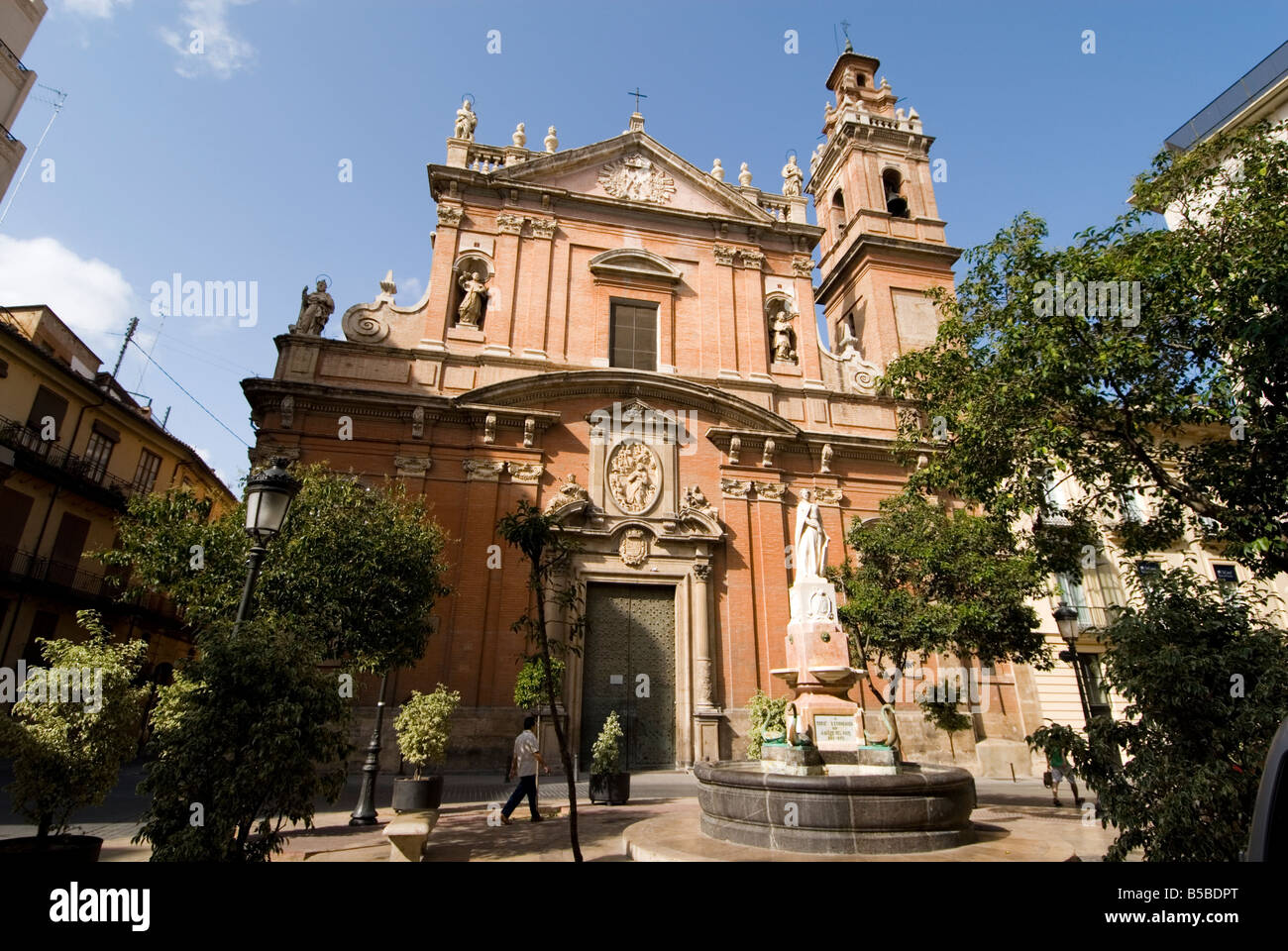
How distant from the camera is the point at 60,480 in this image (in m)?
18.9

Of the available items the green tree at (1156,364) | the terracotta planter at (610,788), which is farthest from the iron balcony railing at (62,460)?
the green tree at (1156,364)

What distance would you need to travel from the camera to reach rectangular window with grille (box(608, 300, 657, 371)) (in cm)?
1970

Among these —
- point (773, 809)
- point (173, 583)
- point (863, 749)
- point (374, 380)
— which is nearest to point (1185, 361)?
point (863, 749)

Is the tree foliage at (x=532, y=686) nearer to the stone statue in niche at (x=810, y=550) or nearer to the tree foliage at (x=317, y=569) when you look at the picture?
the tree foliage at (x=317, y=569)

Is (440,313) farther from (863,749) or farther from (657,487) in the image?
(863,749)

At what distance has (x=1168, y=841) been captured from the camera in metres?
4.33

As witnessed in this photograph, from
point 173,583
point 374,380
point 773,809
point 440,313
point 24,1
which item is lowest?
point 773,809

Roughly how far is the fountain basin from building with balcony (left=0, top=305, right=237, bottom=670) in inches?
663

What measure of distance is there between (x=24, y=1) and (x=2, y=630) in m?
14.6

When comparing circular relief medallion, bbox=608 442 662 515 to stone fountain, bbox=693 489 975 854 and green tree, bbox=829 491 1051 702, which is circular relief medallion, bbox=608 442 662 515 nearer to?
green tree, bbox=829 491 1051 702

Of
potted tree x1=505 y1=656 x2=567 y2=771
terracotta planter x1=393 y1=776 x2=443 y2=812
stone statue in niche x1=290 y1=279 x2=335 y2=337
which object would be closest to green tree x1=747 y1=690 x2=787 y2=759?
potted tree x1=505 y1=656 x2=567 y2=771

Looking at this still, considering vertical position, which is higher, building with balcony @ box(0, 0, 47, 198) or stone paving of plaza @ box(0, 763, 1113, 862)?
building with balcony @ box(0, 0, 47, 198)

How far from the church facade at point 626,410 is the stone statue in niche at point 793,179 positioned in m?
0.10

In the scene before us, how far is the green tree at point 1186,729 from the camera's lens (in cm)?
427
